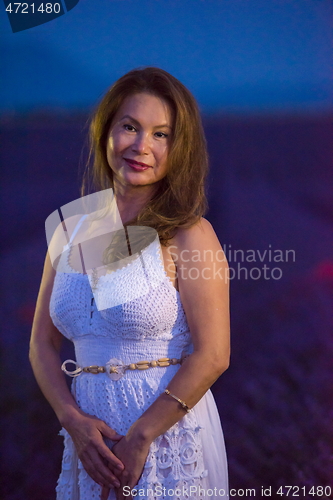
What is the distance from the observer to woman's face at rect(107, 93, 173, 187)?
1516 millimetres

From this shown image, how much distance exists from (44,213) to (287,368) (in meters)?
1.09

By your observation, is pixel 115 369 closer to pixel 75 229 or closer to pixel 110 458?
pixel 110 458

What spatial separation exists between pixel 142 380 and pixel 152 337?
0.12m

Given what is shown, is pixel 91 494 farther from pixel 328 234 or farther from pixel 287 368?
pixel 328 234

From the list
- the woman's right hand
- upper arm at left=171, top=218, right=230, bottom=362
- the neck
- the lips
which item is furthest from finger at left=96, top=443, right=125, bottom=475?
the lips

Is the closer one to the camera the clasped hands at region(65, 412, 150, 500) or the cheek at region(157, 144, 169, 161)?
the clasped hands at region(65, 412, 150, 500)

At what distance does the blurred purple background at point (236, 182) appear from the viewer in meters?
1.86

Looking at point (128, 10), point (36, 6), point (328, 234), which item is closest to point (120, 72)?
point (128, 10)

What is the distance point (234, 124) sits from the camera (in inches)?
76.3

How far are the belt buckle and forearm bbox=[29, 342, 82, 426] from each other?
0.14m

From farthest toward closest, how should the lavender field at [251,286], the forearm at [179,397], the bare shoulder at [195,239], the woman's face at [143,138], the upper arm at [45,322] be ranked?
1. the lavender field at [251,286]
2. the upper arm at [45,322]
3. the woman's face at [143,138]
4. the bare shoulder at [195,239]
5. the forearm at [179,397]

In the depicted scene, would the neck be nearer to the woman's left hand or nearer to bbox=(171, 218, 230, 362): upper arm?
bbox=(171, 218, 230, 362): upper arm

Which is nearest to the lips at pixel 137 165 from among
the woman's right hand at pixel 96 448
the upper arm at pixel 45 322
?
the upper arm at pixel 45 322

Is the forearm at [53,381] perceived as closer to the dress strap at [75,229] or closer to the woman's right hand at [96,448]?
Answer: the woman's right hand at [96,448]
